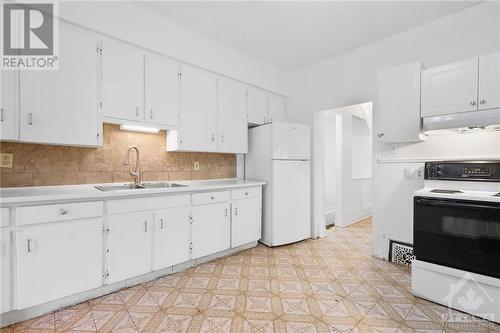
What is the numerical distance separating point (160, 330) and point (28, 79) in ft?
7.18

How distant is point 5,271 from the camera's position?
5.22ft

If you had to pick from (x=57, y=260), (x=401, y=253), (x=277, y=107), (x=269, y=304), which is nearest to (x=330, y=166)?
(x=277, y=107)

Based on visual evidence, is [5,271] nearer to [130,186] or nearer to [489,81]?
[130,186]

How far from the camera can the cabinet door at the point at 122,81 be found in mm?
2213

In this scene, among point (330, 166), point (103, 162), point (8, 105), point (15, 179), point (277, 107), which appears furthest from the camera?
point (330, 166)

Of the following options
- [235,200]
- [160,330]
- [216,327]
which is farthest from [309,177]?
[160,330]

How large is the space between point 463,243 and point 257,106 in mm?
2801

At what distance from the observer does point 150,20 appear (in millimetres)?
2469

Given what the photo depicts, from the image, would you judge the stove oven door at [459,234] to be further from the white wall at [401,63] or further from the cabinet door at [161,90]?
the cabinet door at [161,90]

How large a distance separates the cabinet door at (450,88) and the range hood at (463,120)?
0.14ft

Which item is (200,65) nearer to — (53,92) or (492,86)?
(53,92)

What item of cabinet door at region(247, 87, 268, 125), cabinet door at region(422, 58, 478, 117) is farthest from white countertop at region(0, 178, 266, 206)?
cabinet door at region(422, 58, 478, 117)

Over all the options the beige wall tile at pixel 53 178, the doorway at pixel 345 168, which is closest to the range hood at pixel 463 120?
the doorway at pixel 345 168

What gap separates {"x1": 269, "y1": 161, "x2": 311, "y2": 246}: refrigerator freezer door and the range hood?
63.2 inches
